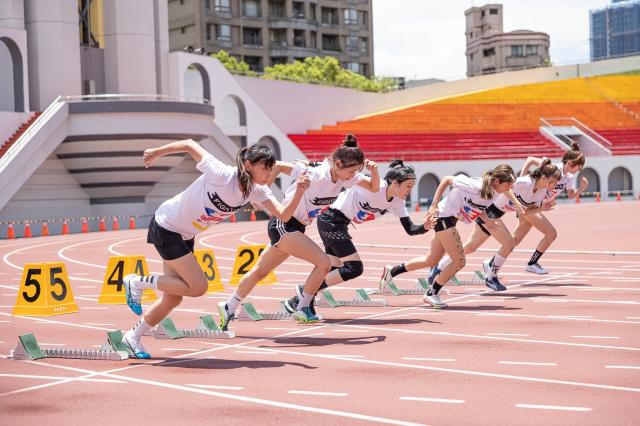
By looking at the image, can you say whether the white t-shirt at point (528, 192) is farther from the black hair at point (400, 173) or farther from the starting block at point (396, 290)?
the black hair at point (400, 173)

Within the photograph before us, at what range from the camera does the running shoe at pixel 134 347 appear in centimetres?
967

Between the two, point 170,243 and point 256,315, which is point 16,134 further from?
point 170,243

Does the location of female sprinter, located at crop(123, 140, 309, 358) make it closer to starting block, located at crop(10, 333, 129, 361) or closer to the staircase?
starting block, located at crop(10, 333, 129, 361)

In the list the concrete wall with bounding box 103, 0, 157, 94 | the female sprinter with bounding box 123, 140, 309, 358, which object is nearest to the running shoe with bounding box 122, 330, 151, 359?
the female sprinter with bounding box 123, 140, 309, 358

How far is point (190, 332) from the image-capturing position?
11.2m

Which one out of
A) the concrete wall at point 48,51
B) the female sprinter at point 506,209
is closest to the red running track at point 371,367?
the female sprinter at point 506,209

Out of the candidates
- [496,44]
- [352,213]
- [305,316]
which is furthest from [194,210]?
[496,44]

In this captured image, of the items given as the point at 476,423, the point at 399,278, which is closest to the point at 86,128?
the point at 399,278

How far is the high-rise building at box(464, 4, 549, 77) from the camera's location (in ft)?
532

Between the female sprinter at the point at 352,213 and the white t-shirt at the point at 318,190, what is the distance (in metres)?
1.47

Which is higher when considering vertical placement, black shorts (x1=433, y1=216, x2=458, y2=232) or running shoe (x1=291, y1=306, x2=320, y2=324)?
black shorts (x1=433, y1=216, x2=458, y2=232)

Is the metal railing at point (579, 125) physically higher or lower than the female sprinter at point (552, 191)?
higher

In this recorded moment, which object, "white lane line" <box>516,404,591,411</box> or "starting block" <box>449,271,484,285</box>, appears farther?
"starting block" <box>449,271,484,285</box>

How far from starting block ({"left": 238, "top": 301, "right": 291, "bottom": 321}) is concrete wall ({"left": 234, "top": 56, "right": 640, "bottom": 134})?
49.9m
